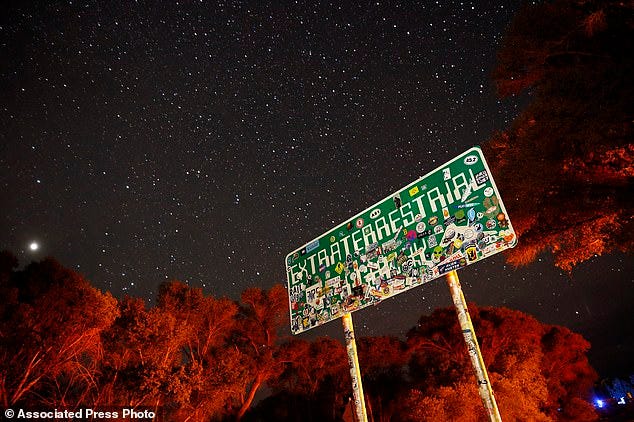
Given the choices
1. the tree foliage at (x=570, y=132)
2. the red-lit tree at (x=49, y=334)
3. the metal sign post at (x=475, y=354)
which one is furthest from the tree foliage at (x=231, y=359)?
the metal sign post at (x=475, y=354)

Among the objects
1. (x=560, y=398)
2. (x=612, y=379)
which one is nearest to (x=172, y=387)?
(x=560, y=398)

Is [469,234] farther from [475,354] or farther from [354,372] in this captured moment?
[354,372]

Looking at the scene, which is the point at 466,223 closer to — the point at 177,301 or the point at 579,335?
the point at 177,301

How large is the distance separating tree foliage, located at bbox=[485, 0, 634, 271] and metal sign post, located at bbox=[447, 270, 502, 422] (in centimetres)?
304

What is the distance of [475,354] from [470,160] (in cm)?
329

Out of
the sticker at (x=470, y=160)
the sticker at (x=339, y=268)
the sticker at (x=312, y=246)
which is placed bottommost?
the sticker at (x=339, y=268)

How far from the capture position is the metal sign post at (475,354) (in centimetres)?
565

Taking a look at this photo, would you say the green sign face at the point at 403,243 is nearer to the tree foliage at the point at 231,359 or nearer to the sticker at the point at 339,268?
the sticker at the point at 339,268

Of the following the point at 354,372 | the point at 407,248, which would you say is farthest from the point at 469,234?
the point at 354,372

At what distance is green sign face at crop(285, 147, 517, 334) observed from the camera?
19.8ft

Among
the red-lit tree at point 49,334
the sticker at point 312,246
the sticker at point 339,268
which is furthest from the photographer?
the red-lit tree at point 49,334

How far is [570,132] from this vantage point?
6.68m

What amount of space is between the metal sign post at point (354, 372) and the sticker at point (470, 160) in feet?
13.1

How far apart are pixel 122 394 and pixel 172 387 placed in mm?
1973
